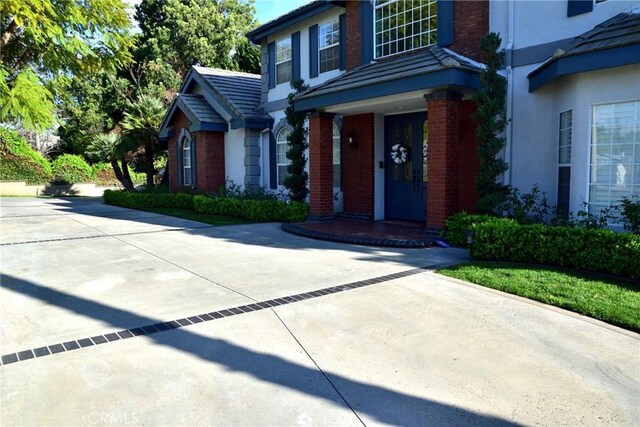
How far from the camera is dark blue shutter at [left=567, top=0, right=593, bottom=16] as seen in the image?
853 centimetres

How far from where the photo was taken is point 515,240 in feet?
23.8

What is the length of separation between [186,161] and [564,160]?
15.2m

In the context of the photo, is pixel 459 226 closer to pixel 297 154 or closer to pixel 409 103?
pixel 409 103

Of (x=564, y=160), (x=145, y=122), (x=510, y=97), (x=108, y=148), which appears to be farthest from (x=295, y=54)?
(x=108, y=148)

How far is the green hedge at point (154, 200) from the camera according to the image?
17.7 metres

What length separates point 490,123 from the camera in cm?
866

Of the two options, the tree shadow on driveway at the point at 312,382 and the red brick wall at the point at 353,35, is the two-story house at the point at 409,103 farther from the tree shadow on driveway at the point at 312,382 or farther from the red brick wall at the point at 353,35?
the tree shadow on driveway at the point at 312,382

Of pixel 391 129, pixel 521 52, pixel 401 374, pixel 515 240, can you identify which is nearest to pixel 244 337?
pixel 401 374

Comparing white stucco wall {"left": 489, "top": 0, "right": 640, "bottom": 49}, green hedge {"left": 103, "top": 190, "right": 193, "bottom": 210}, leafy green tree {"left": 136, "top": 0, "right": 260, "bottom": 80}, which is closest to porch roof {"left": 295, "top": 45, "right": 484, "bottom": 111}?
white stucco wall {"left": 489, "top": 0, "right": 640, "bottom": 49}

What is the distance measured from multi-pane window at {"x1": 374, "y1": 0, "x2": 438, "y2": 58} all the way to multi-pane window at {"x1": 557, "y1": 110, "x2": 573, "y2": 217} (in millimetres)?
3738

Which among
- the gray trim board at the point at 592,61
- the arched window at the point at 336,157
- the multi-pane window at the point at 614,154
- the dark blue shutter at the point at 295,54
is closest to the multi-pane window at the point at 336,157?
the arched window at the point at 336,157

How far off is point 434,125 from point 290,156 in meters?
5.29

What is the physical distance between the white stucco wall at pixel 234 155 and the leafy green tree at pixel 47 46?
5272 mm

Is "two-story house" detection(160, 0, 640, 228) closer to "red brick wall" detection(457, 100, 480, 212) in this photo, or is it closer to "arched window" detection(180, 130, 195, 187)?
"red brick wall" detection(457, 100, 480, 212)
